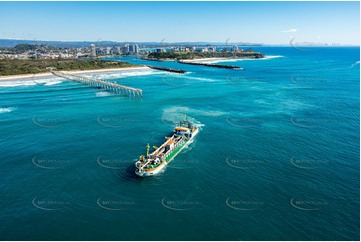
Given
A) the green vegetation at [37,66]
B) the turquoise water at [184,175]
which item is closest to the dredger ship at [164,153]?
the turquoise water at [184,175]

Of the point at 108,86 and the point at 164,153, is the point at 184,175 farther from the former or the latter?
the point at 108,86

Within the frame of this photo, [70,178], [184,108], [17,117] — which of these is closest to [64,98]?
[17,117]

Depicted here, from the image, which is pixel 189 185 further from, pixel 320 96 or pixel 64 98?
pixel 320 96

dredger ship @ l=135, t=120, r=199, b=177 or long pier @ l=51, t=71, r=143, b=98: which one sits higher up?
long pier @ l=51, t=71, r=143, b=98

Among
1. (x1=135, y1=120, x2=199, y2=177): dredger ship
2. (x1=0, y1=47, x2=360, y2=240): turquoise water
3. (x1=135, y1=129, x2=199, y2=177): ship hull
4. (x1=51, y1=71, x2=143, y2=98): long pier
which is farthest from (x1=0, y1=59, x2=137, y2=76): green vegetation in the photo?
(x1=135, y1=129, x2=199, y2=177): ship hull

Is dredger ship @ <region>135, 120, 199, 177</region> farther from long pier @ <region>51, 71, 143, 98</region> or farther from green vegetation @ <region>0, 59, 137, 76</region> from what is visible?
green vegetation @ <region>0, 59, 137, 76</region>
